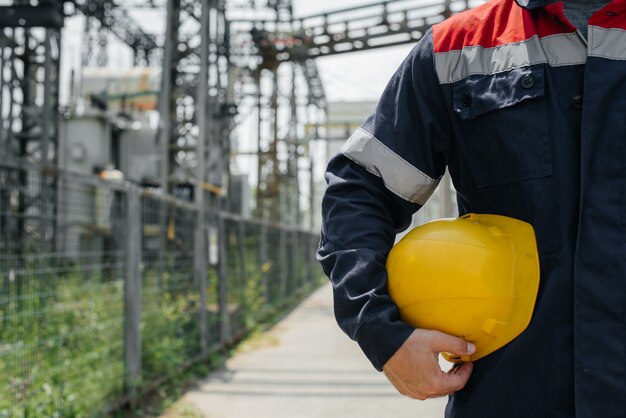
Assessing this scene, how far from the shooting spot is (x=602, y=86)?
162 centimetres

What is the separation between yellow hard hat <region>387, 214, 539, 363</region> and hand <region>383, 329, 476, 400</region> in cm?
5

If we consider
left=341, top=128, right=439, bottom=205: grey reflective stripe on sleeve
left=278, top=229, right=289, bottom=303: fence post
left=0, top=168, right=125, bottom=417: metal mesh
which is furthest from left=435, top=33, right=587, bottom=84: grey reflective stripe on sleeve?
left=278, top=229, right=289, bottom=303: fence post

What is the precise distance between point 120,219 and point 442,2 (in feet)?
44.7

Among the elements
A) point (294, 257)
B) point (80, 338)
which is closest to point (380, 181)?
point (80, 338)

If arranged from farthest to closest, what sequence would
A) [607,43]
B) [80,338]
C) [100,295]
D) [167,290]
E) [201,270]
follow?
[201,270], [167,290], [100,295], [80,338], [607,43]

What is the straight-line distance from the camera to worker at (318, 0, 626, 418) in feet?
5.17

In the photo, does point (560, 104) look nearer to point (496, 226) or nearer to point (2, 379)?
point (496, 226)

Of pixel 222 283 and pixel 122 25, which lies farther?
pixel 122 25

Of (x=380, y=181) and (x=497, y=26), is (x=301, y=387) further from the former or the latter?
(x=497, y=26)

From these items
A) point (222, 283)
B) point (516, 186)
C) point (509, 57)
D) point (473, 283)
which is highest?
point (509, 57)

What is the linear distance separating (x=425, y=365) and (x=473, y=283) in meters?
0.22

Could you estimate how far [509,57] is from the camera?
176 cm

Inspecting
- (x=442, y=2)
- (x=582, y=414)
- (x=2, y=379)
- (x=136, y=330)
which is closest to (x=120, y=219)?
(x=136, y=330)

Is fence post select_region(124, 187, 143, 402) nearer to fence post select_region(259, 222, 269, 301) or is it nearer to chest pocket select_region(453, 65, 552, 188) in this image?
chest pocket select_region(453, 65, 552, 188)
